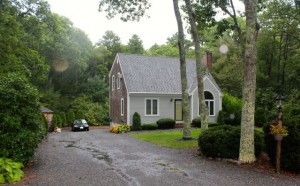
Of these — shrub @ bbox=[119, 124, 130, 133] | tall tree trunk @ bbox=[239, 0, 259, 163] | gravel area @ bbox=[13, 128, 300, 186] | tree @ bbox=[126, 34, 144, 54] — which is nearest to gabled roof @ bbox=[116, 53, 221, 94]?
shrub @ bbox=[119, 124, 130, 133]

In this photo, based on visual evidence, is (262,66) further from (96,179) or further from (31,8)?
(96,179)

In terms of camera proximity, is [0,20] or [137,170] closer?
[137,170]

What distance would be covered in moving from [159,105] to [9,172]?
23.0 m

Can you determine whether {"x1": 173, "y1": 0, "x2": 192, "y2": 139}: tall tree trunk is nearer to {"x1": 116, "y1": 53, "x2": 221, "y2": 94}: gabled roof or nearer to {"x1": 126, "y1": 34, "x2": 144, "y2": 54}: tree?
{"x1": 116, "y1": 53, "x2": 221, "y2": 94}: gabled roof

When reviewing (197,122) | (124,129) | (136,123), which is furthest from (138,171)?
(197,122)

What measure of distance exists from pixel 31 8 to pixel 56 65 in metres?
25.4

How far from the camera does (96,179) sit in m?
9.66

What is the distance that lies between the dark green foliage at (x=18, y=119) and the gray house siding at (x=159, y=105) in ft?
62.4

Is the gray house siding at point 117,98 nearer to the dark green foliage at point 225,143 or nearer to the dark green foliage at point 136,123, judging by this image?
the dark green foliage at point 136,123

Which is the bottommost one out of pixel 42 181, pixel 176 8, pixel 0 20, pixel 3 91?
pixel 42 181

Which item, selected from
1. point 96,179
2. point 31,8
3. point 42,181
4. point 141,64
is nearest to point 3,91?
point 42,181

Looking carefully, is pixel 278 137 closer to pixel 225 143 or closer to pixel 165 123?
pixel 225 143

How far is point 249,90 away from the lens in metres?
12.3

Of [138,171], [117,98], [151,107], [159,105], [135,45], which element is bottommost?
[138,171]
